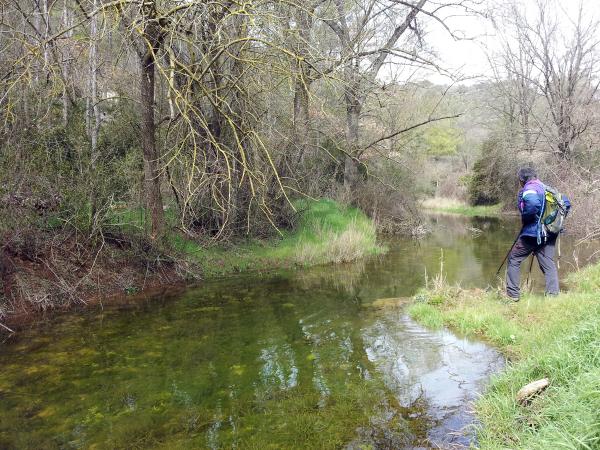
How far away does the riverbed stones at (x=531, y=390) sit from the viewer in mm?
3889

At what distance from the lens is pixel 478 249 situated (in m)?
15.7

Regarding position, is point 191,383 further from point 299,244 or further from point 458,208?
point 458,208

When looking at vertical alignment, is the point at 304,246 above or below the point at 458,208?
above

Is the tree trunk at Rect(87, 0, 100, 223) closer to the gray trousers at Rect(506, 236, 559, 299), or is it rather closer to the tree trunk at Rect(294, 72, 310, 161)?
the tree trunk at Rect(294, 72, 310, 161)

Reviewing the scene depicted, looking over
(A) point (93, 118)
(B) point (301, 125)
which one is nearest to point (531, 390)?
(B) point (301, 125)

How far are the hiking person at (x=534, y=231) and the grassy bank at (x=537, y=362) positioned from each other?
363 mm

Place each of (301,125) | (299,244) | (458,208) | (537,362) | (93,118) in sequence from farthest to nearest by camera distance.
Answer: (458,208) → (299,244) → (301,125) → (93,118) → (537,362)

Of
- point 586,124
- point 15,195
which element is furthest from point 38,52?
point 586,124

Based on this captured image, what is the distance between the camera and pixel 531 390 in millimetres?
3916

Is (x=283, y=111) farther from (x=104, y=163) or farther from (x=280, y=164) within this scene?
(x=104, y=163)

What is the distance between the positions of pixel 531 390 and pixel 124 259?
26.6 ft

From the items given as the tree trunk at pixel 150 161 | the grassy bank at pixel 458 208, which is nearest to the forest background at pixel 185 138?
the tree trunk at pixel 150 161

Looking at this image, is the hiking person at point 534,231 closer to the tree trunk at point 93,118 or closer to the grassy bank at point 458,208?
the tree trunk at point 93,118

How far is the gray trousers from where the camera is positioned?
285 inches
